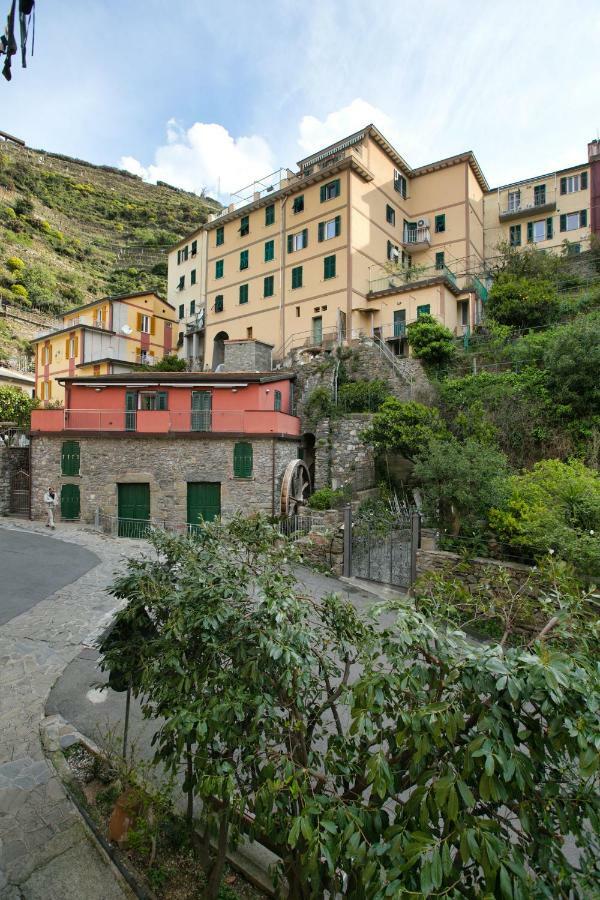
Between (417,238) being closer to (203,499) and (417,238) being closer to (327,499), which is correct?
(327,499)

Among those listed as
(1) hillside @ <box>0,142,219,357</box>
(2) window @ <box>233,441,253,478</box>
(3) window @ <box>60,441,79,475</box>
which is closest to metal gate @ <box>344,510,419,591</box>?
(2) window @ <box>233,441,253,478</box>

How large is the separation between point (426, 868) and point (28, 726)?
224 inches

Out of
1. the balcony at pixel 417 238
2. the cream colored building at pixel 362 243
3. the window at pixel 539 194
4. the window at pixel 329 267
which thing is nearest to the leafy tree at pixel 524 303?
the cream colored building at pixel 362 243

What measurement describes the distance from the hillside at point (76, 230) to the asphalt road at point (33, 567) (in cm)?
3192

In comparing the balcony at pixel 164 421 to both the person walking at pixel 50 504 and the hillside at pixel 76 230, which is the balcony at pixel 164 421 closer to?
the person walking at pixel 50 504

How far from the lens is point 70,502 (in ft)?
61.0

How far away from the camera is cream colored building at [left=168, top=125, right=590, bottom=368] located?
2411 centimetres

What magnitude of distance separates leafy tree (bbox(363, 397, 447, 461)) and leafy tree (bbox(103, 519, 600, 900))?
12.5 metres

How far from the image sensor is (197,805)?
174 inches

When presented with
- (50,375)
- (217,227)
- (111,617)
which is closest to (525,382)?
(111,617)

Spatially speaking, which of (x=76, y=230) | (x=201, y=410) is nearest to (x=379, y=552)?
(x=201, y=410)

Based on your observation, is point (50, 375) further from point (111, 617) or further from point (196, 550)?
point (196, 550)

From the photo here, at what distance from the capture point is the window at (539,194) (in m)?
28.8

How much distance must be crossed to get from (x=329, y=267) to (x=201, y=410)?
40.6 feet
